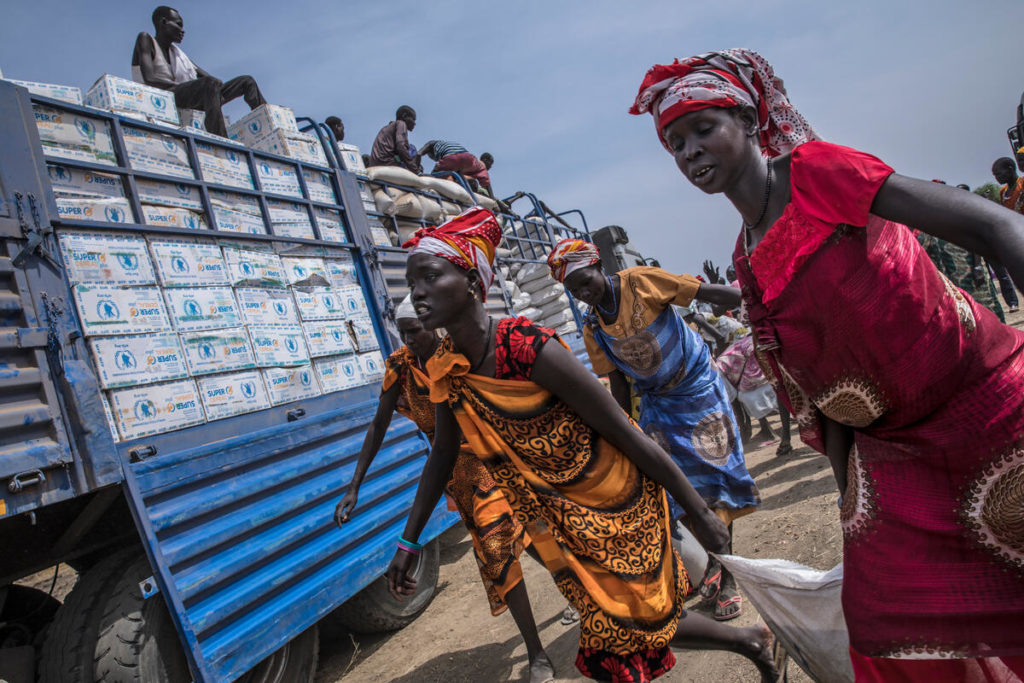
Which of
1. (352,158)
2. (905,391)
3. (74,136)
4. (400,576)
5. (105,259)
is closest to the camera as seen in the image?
(905,391)

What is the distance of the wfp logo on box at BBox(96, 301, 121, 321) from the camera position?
296cm

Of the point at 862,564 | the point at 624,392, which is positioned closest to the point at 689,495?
the point at 862,564

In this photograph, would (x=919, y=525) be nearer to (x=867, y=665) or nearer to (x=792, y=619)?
(x=867, y=665)

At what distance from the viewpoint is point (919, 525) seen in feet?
3.93

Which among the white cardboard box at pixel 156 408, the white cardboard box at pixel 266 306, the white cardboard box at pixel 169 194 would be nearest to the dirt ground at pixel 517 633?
the white cardboard box at pixel 156 408

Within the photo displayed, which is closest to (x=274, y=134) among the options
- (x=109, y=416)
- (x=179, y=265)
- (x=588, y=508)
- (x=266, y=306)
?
(x=266, y=306)

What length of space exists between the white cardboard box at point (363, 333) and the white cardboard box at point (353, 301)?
0.13ft

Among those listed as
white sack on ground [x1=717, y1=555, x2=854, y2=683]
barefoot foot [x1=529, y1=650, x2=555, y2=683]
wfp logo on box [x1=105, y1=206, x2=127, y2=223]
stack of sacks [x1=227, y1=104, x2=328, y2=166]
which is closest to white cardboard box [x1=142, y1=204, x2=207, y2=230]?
wfp logo on box [x1=105, y1=206, x2=127, y2=223]

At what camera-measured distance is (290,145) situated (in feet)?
15.4

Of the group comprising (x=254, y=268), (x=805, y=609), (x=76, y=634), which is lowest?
(x=805, y=609)

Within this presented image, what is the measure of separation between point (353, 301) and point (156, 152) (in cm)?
159

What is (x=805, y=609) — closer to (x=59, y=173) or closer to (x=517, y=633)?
(x=517, y=633)

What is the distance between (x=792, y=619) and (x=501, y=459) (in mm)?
950

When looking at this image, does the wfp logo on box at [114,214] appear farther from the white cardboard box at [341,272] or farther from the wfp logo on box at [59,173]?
the white cardboard box at [341,272]
